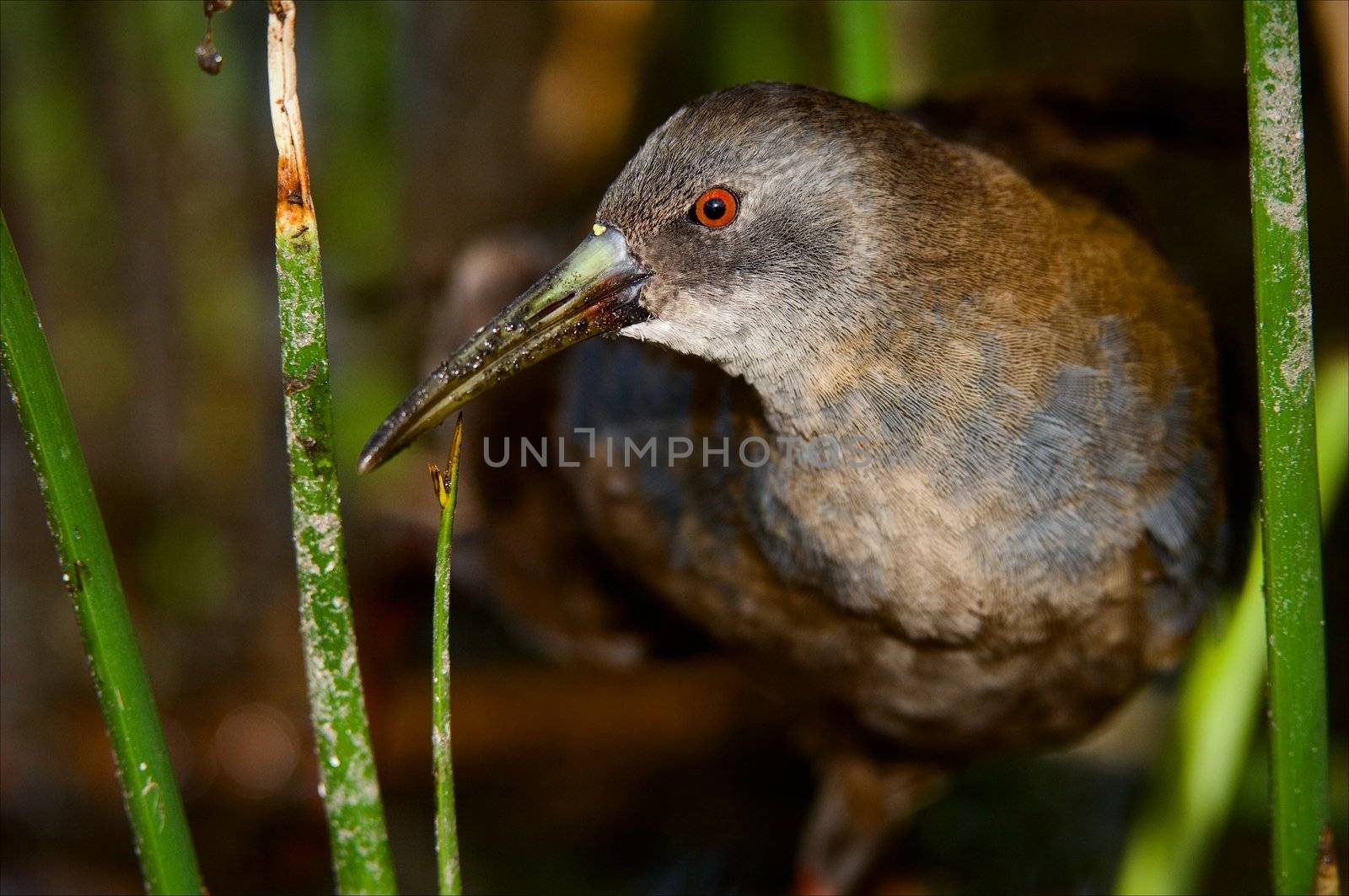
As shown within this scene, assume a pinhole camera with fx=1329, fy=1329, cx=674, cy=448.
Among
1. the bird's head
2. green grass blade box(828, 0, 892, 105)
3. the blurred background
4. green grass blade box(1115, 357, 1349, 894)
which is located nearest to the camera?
the bird's head

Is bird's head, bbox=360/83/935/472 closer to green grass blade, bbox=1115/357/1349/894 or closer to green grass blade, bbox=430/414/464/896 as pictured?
green grass blade, bbox=430/414/464/896

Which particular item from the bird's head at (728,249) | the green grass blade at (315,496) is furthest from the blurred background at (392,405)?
the green grass blade at (315,496)

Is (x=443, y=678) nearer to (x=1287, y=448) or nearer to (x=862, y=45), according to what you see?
(x=1287, y=448)

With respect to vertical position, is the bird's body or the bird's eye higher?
the bird's eye

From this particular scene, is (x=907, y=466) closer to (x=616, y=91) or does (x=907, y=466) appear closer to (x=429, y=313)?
(x=429, y=313)

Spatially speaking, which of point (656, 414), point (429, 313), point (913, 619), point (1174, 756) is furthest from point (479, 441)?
point (1174, 756)

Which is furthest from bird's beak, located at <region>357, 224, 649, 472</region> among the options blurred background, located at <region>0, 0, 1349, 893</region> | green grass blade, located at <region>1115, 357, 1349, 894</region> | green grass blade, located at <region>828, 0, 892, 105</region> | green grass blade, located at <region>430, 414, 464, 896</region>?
blurred background, located at <region>0, 0, 1349, 893</region>

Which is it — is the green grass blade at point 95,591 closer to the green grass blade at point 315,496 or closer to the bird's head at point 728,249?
the green grass blade at point 315,496
